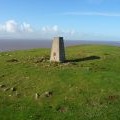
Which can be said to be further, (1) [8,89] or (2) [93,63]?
(2) [93,63]

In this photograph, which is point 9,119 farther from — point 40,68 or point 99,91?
point 40,68

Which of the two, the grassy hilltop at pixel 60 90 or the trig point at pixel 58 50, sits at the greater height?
the trig point at pixel 58 50

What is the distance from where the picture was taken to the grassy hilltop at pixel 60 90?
26.3 meters

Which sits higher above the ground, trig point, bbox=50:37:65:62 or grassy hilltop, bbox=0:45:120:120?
trig point, bbox=50:37:65:62

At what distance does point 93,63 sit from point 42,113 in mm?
17046

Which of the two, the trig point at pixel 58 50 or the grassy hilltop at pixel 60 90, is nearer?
the grassy hilltop at pixel 60 90

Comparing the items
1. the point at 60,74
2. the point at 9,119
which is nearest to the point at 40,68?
the point at 60,74

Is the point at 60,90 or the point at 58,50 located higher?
the point at 58,50

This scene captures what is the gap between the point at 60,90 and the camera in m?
31.2

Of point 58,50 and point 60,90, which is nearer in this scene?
point 60,90

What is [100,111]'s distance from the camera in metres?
26.4

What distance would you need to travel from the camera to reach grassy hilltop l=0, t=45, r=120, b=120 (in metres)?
26.3

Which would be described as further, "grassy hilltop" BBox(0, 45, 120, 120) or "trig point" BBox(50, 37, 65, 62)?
"trig point" BBox(50, 37, 65, 62)

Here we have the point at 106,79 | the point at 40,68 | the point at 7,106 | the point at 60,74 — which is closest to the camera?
the point at 7,106
